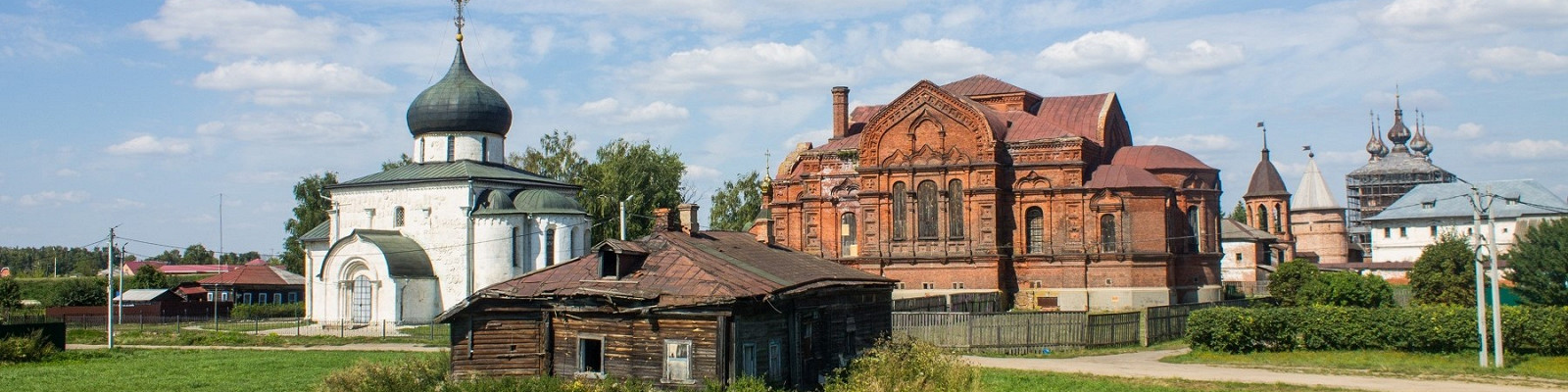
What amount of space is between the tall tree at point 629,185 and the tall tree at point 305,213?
1852 cm

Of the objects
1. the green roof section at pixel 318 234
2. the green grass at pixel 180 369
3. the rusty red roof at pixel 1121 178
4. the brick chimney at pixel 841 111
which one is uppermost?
the brick chimney at pixel 841 111

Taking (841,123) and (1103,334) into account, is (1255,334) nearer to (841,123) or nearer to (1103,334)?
(1103,334)

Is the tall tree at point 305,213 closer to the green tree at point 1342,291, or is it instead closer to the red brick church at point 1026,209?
the red brick church at point 1026,209

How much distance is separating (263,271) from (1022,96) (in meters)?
38.0

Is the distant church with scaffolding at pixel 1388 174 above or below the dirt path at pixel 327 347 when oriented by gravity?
above

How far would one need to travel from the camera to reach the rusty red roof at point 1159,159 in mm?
48125

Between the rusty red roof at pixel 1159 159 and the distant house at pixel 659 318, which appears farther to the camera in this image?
the rusty red roof at pixel 1159 159

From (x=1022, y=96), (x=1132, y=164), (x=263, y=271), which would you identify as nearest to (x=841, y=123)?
(x=1022, y=96)

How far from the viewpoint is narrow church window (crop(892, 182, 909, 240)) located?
158 feet

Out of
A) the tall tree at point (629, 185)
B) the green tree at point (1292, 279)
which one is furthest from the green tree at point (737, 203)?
the green tree at point (1292, 279)

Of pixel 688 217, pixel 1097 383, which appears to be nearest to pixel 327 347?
pixel 688 217

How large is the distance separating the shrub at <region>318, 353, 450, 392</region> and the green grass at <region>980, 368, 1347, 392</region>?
966 cm

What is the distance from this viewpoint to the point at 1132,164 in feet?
159

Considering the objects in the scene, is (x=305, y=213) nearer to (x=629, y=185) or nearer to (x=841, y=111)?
(x=629, y=185)
